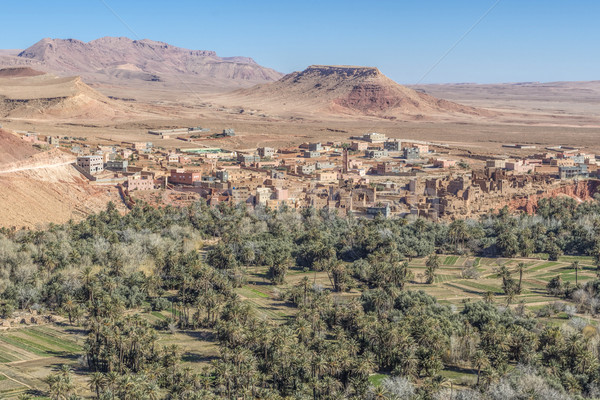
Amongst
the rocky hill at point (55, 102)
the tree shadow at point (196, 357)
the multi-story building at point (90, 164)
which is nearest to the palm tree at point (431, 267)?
the tree shadow at point (196, 357)

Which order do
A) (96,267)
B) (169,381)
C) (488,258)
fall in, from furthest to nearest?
(488,258)
(96,267)
(169,381)

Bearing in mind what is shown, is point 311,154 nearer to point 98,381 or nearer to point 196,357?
point 196,357

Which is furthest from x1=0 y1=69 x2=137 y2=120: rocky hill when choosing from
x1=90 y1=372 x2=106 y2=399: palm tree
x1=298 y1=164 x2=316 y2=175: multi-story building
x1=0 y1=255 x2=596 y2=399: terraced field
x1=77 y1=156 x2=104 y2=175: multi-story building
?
x1=90 y1=372 x2=106 y2=399: palm tree

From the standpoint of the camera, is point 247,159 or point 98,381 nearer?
point 98,381

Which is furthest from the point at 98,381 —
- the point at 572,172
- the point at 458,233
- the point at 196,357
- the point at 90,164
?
the point at 572,172

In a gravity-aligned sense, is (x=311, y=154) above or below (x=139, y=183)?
above

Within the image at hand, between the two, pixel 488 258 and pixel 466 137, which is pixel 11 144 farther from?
pixel 466 137

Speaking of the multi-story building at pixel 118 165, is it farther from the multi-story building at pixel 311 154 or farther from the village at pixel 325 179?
the multi-story building at pixel 311 154

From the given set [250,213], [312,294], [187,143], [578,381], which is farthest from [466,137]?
[578,381]
